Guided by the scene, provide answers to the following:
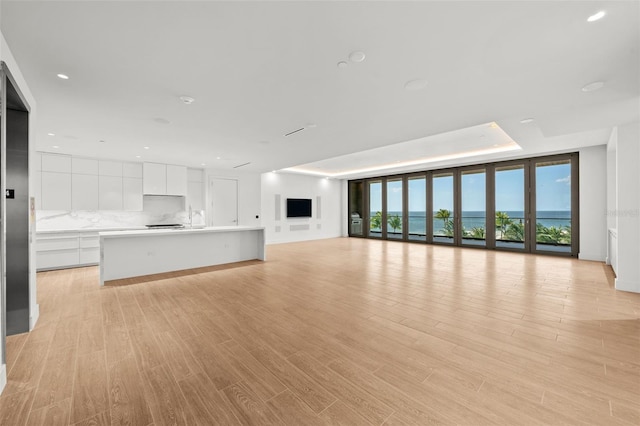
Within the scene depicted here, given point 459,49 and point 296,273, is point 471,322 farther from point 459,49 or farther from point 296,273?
point 296,273

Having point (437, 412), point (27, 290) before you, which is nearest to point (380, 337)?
point (437, 412)

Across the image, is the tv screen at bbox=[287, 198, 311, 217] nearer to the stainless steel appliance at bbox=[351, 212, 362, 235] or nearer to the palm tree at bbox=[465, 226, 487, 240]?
the stainless steel appliance at bbox=[351, 212, 362, 235]

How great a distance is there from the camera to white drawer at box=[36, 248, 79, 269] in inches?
222

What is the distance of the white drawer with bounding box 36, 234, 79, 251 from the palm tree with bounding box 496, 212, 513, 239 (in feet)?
37.2

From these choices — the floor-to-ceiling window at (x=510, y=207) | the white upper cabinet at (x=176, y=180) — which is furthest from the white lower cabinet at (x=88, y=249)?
the floor-to-ceiling window at (x=510, y=207)

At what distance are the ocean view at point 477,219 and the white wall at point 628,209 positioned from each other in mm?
3302

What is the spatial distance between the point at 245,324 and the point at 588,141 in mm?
7977

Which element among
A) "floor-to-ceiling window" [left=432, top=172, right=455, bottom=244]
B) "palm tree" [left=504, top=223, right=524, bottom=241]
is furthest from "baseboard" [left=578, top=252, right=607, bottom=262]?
"floor-to-ceiling window" [left=432, top=172, right=455, bottom=244]

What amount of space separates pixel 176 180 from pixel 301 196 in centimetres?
495

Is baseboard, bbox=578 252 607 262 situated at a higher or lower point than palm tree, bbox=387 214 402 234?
lower

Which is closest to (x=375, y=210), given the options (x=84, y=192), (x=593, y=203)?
(x=593, y=203)

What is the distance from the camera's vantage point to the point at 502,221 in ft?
27.0

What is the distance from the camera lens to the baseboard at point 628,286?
4102 mm

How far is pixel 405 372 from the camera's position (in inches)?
81.9
